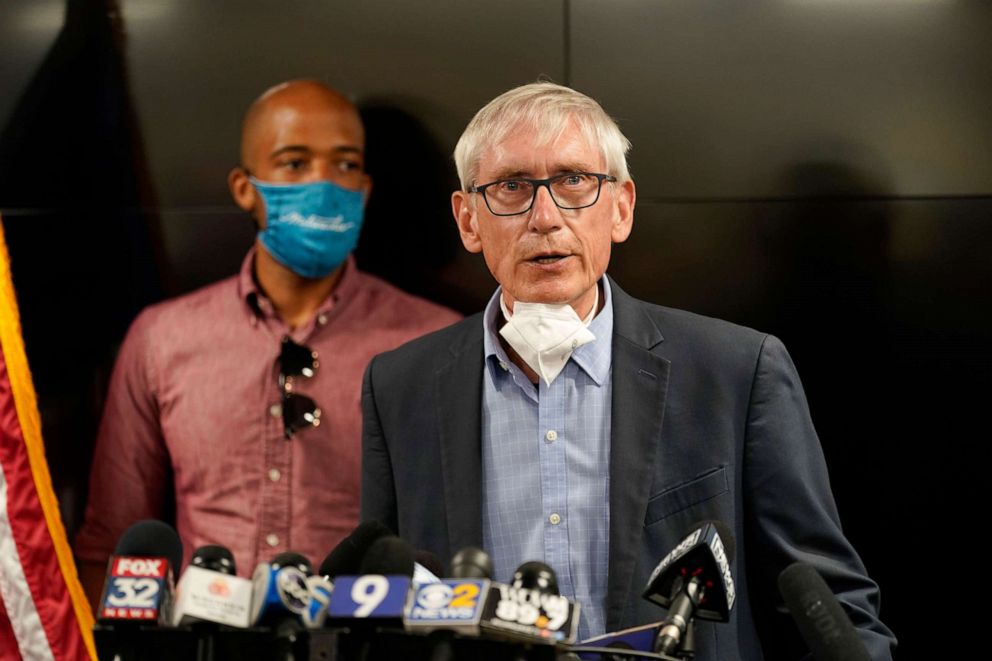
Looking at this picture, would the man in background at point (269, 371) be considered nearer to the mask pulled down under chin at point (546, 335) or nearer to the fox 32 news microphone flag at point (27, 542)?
the fox 32 news microphone flag at point (27, 542)

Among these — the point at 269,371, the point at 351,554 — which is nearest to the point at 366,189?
the point at 269,371

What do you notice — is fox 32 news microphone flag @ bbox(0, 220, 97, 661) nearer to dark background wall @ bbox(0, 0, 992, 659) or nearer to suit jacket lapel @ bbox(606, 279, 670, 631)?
dark background wall @ bbox(0, 0, 992, 659)

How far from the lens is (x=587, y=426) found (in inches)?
90.2

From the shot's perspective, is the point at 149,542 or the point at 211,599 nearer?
→ the point at 211,599

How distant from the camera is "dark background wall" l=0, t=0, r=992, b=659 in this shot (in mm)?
3174

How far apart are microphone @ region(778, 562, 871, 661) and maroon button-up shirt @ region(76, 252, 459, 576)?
71.5 inches

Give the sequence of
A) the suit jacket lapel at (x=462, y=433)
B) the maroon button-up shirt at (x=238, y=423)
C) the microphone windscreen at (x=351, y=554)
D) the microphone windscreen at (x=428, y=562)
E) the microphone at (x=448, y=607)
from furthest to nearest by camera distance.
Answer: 1. the maroon button-up shirt at (x=238, y=423)
2. the suit jacket lapel at (x=462, y=433)
3. the microphone windscreen at (x=428, y=562)
4. the microphone windscreen at (x=351, y=554)
5. the microphone at (x=448, y=607)

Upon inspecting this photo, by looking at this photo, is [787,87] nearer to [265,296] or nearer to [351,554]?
[265,296]

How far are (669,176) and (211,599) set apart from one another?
210 cm

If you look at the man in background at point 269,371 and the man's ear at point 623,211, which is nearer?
the man's ear at point 623,211

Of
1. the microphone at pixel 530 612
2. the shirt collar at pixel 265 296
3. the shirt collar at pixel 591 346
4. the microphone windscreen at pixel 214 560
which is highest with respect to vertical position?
the shirt collar at pixel 265 296

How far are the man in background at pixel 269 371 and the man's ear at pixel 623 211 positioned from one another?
3.34 ft

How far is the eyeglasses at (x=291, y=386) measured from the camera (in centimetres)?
329

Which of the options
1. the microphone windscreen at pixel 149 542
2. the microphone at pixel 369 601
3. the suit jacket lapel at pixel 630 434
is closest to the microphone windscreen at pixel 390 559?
the microphone at pixel 369 601
